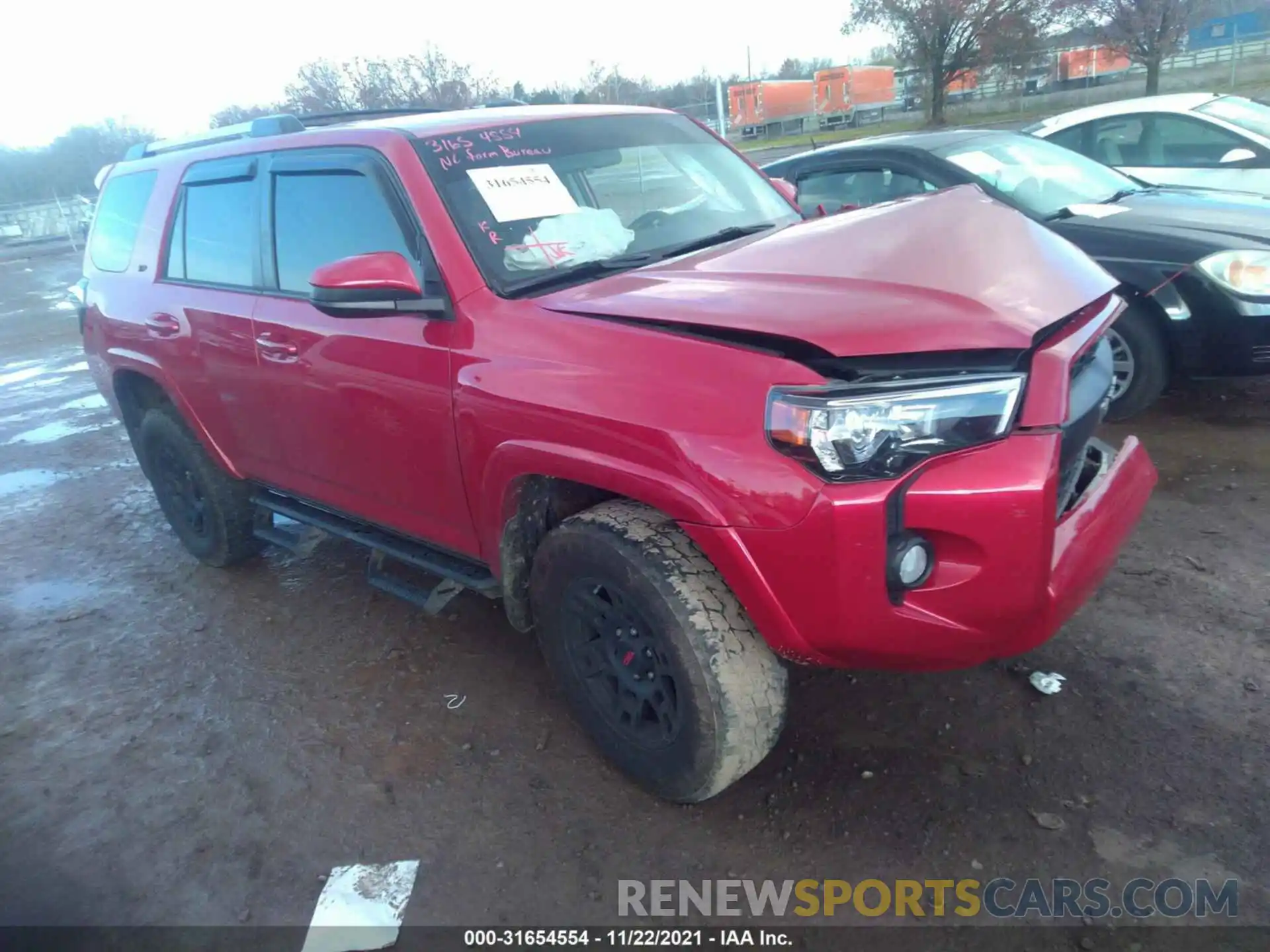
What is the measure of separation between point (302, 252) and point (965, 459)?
8.31 feet

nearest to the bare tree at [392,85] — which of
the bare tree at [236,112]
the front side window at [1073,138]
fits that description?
the bare tree at [236,112]

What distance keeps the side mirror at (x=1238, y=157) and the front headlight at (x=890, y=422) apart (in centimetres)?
554

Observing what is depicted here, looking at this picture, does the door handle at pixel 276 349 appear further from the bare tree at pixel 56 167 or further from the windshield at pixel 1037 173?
the bare tree at pixel 56 167

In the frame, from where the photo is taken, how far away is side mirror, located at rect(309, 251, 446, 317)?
8.67 ft

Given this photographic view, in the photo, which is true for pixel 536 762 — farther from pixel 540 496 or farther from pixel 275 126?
pixel 275 126

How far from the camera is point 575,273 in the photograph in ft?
9.33

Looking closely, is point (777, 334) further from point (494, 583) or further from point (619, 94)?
point (619, 94)

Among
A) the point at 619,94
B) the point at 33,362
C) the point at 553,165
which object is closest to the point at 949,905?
the point at 553,165

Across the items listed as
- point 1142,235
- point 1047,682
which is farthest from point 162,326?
point 1142,235

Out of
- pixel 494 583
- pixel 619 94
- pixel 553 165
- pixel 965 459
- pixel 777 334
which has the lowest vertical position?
pixel 494 583

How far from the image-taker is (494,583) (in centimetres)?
302

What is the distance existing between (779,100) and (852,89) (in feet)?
10.1

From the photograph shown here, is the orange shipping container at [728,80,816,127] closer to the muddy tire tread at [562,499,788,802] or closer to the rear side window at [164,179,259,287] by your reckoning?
the rear side window at [164,179,259,287]

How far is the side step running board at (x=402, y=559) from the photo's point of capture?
3.12 meters
